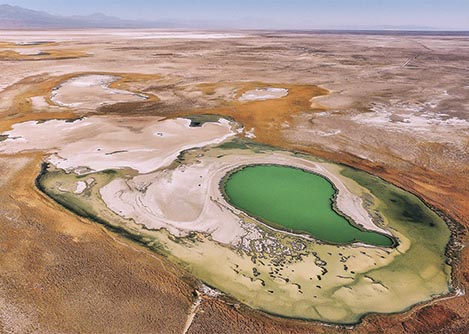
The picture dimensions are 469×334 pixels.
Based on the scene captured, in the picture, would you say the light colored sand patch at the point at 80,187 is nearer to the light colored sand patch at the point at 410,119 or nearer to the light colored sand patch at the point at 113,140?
the light colored sand patch at the point at 113,140

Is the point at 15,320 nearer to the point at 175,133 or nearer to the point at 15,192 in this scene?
the point at 15,192

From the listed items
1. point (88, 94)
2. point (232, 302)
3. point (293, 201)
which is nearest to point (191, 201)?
point (293, 201)

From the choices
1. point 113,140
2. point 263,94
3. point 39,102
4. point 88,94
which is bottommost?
point 113,140

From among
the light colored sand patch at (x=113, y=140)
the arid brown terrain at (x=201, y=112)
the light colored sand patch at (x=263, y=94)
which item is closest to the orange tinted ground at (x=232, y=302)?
the arid brown terrain at (x=201, y=112)

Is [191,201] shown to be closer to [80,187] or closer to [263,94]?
[80,187]

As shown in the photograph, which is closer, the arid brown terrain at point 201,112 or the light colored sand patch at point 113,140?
the arid brown terrain at point 201,112
